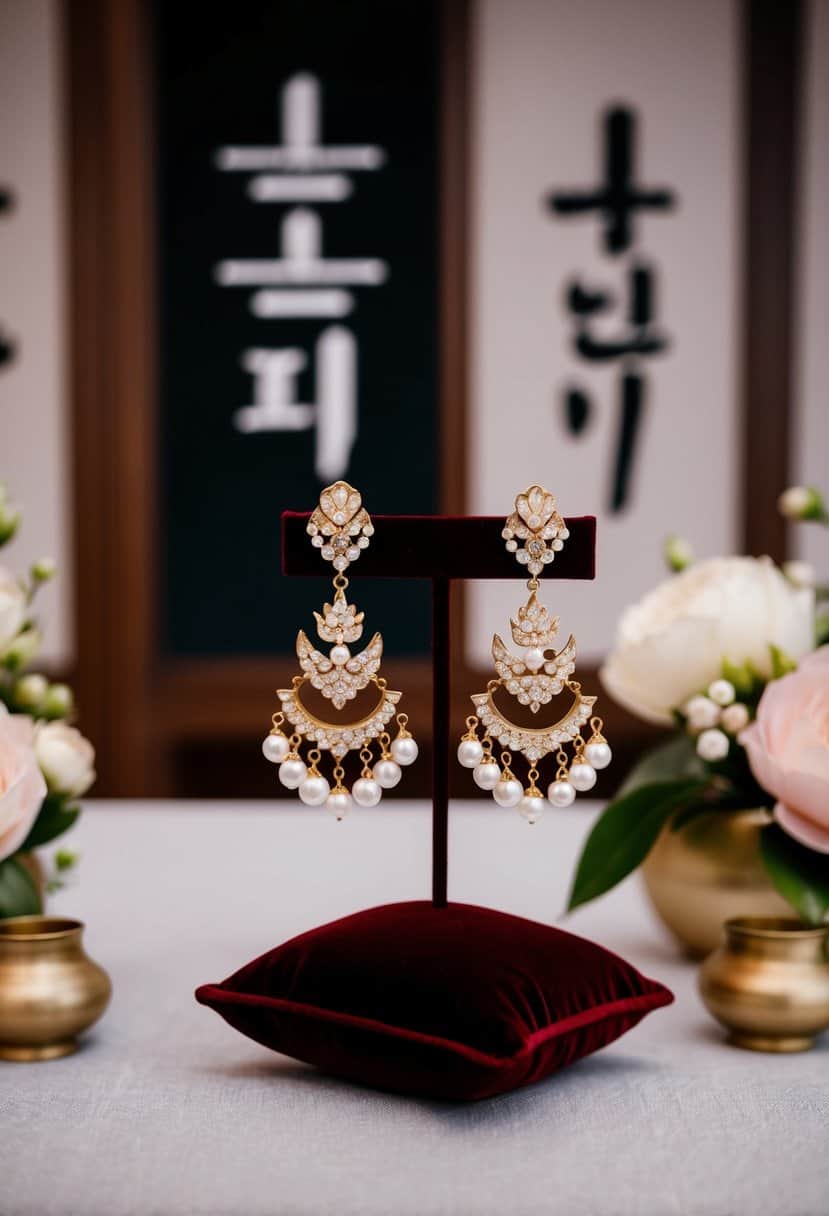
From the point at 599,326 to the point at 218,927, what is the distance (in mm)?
1870

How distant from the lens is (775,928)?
0.60 m

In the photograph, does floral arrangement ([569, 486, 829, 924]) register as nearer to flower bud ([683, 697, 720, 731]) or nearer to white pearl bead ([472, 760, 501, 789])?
flower bud ([683, 697, 720, 731])

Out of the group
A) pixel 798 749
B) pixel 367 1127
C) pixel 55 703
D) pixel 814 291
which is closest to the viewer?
pixel 367 1127

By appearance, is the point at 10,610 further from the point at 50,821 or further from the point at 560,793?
the point at 560,793

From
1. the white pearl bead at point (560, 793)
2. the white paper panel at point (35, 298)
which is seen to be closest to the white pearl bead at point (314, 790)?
the white pearl bead at point (560, 793)

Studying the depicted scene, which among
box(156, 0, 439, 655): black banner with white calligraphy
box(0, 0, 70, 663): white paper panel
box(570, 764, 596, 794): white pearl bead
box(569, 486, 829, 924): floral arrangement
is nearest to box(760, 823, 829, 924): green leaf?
box(569, 486, 829, 924): floral arrangement

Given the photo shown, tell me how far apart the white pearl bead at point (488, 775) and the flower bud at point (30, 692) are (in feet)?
0.90

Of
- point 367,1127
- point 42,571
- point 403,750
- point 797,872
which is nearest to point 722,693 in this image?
point 797,872

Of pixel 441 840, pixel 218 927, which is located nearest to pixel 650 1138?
pixel 441 840

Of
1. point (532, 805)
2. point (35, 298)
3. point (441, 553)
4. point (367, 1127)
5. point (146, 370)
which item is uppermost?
point (35, 298)

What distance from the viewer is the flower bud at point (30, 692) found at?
0.69 metres

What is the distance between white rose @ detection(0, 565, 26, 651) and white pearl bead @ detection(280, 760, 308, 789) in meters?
0.20

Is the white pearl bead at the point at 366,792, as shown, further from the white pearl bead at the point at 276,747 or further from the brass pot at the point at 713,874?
the brass pot at the point at 713,874

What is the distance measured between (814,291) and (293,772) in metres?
2.13
